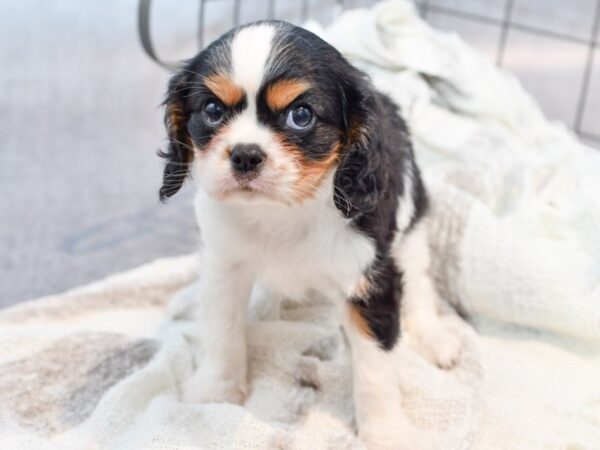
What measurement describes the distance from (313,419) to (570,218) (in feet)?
3.64

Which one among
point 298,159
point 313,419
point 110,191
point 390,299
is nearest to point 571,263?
point 390,299

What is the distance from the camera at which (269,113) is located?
162cm

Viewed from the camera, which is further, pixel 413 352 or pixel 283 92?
pixel 413 352

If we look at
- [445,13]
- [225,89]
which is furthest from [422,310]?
[445,13]

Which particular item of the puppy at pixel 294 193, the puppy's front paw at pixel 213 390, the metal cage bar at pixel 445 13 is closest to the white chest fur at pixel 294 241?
the puppy at pixel 294 193

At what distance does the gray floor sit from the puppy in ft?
1.07

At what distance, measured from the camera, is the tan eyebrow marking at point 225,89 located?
1606 mm

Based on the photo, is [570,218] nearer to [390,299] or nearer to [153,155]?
[390,299]

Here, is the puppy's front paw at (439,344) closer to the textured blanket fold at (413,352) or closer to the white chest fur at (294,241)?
the textured blanket fold at (413,352)

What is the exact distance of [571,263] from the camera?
92.8 inches

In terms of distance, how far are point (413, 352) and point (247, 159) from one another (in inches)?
36.8

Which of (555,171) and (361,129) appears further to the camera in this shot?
(555,171)

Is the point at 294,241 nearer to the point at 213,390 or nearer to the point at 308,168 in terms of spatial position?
the point at 308,168

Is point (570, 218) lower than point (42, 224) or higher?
higher
